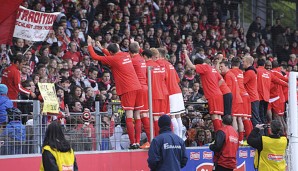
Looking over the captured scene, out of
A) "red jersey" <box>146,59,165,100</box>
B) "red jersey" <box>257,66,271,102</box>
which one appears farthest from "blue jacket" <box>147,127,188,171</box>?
"red jersey" <box>257,66,271,102</box>

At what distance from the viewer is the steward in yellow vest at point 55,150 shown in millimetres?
11312

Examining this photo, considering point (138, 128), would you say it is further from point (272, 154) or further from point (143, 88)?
point (272, 154)

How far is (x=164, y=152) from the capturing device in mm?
12789

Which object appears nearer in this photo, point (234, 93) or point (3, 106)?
point (3, 106)

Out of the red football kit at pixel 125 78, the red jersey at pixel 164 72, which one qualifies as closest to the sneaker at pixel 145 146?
the red football kit at pixel 125 78

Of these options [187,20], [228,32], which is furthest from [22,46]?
[228,32]

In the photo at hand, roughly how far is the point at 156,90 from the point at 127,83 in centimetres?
75

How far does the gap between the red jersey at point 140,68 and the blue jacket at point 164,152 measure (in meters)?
3.36

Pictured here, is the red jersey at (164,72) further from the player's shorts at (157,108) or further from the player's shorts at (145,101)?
the player's shorts at (145,101)

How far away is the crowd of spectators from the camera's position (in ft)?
58.6

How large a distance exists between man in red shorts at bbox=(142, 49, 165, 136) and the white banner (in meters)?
3.41

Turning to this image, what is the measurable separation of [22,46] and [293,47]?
46.2 feet

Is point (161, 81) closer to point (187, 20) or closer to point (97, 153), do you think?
point (97, 153)

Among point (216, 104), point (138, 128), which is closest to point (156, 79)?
point (138, 128)
